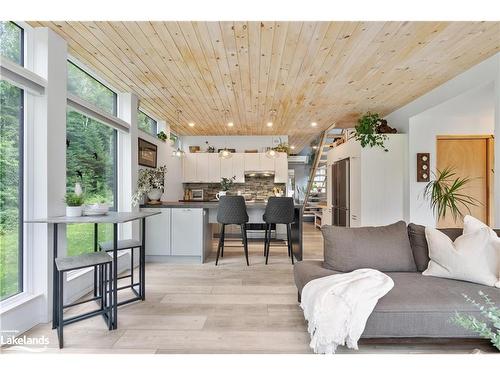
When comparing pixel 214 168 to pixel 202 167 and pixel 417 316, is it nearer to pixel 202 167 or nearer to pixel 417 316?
pixel 202 167

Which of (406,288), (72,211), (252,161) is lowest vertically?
(406,288)

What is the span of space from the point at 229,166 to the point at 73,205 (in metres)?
4.25

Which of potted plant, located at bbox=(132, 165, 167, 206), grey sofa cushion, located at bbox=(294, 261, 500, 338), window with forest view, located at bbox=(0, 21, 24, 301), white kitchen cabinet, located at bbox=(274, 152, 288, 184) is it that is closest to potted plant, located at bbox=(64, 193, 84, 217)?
window with forest view, located at bbox=(0, 21, 24, 301)

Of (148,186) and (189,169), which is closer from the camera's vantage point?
(148,186)

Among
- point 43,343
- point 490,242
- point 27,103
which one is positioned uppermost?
point 27,103

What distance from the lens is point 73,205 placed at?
2.58 m

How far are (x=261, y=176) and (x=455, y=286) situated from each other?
5.05 meters

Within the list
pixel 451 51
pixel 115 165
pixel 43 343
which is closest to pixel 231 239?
pixel 115 165

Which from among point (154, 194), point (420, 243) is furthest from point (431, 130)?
point (154, 194)

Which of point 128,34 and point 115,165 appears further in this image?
point 115,165

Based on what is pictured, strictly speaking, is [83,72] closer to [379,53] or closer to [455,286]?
[379,53]

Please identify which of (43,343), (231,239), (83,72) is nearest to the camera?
(43,343)

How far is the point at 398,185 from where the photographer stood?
15.4ft

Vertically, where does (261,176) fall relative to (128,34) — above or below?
below
